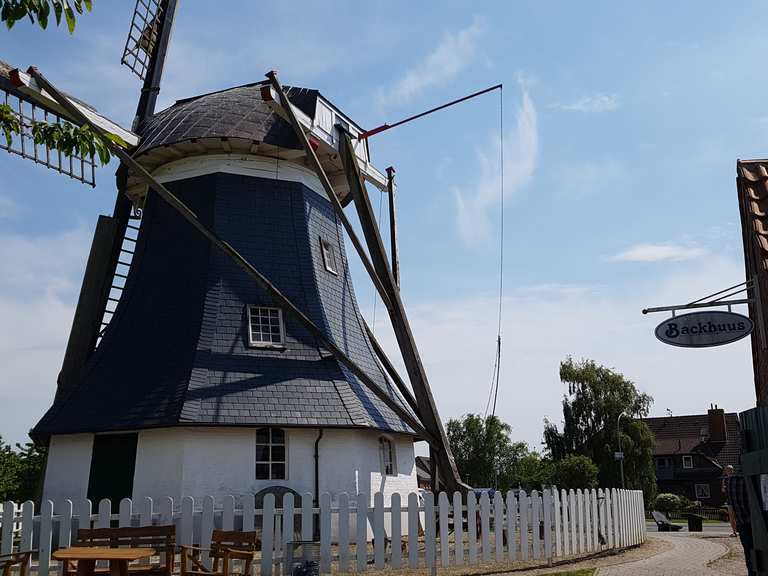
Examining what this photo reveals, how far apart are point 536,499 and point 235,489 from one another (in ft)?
17.3

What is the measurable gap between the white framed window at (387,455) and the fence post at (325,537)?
5.32 metres

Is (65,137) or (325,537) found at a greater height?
(65,137)

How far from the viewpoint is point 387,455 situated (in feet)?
50.5

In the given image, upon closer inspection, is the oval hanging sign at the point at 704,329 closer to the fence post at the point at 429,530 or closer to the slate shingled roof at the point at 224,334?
the fence post at the point at 429,530

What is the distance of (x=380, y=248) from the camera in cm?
1422

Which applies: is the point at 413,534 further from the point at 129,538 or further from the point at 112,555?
the point at 112,555

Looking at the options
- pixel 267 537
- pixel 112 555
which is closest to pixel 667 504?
pixel 267 537

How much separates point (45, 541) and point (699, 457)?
1918 inches

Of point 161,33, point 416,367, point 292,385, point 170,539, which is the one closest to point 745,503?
point 170,539

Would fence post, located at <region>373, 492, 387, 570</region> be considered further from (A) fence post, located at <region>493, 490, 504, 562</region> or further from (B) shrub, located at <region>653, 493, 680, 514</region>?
(B) shrub, located at <region>653, 493, 680, 514</region>

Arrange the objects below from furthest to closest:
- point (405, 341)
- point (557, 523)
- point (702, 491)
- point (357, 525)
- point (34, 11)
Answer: point (702, 491), point (405, 341), point (557, 523), point (357, 525), point (34, 11)

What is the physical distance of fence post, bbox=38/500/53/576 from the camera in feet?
31.4

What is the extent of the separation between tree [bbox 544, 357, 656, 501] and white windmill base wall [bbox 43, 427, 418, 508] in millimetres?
26841

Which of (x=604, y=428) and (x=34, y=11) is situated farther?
(x=604, y=428)
